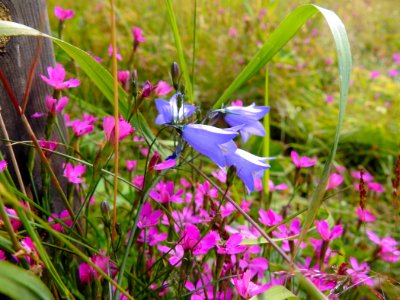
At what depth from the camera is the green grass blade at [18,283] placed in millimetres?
479

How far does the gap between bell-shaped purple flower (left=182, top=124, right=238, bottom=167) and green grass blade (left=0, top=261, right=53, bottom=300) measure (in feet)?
1.02

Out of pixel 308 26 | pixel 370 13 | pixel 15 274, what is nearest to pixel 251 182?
pixel 15 274

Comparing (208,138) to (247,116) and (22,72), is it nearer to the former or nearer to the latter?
(247,116)

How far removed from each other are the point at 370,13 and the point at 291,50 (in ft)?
9.44

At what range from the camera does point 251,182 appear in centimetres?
77

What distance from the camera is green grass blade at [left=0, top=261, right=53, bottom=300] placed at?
1.57 feet

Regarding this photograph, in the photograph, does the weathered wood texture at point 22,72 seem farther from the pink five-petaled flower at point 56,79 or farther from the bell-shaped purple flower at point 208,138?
the bell-shaped purple flower at point 208,138

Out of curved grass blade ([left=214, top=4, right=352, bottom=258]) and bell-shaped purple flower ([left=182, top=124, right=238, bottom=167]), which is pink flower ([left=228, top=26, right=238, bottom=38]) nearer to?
curved grass blade ([left=214, top=4, right=352, bottom=258])

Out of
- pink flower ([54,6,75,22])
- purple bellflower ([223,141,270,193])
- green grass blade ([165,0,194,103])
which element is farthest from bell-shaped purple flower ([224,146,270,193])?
pink flower ([54,6,75,22])

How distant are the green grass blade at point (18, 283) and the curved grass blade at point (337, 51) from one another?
1.05 feet

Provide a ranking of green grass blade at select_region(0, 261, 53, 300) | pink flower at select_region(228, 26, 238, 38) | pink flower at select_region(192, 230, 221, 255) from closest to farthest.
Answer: green grass blade at select_region(0, 261, 53, 300), pink flower at select_region(192, 230, 221, 255), pink flower at select_region(228, 26, 238, 38)

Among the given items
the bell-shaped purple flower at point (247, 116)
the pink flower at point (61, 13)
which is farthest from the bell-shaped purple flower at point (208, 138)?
the pink flower at point (61, 13)

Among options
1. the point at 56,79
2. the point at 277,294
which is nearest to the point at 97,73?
the point at 56,79

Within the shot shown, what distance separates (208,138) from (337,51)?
0.76 feet
